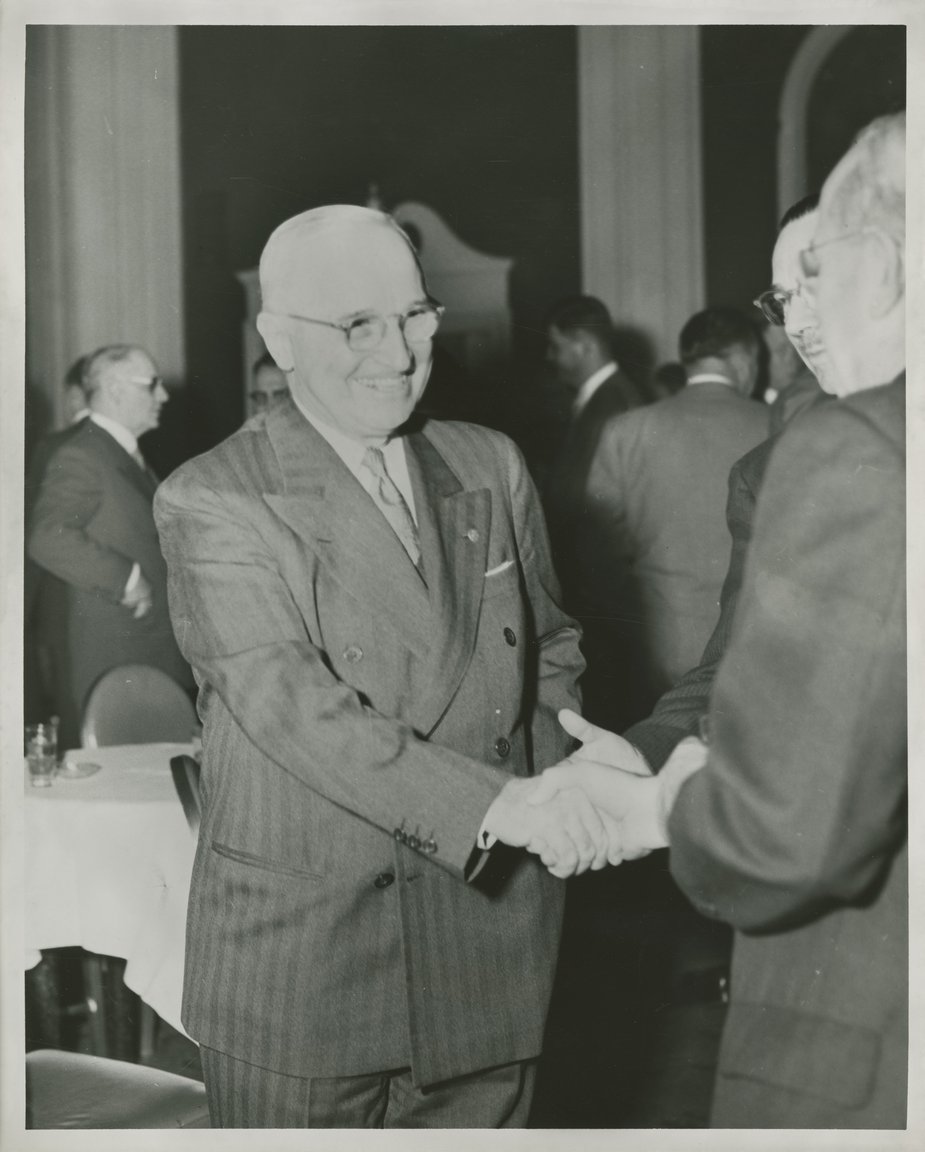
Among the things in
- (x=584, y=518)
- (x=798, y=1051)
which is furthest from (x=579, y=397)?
(x=798, y=1051)

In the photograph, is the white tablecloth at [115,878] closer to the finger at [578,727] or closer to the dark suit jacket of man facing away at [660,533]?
the finger at [578,727]

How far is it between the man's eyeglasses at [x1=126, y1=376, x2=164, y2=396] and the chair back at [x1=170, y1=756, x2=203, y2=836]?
770 mm

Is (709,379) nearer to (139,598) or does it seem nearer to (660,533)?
(660,533)

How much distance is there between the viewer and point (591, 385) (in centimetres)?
323

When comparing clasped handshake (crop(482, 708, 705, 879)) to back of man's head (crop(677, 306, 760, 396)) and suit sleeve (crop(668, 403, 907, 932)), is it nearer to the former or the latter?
suit sleeve (crop(668, 403, 907, 932))

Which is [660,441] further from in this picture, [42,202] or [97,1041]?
[97,1041]

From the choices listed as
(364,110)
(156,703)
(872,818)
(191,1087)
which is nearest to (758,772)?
(872,818)

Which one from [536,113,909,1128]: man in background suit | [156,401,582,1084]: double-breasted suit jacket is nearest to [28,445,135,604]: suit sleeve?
[156,401,582,1084]: double-breasted suit jacket

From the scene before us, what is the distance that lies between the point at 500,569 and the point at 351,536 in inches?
10.7

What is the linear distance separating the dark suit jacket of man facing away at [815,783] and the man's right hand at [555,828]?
30 cm

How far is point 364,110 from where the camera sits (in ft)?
7.03

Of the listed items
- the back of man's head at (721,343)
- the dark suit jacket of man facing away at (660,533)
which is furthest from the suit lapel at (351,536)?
the back of man's head at (721,343)

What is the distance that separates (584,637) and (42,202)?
1263 mm

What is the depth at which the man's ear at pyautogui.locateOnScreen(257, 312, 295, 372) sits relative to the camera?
6.28 ft
